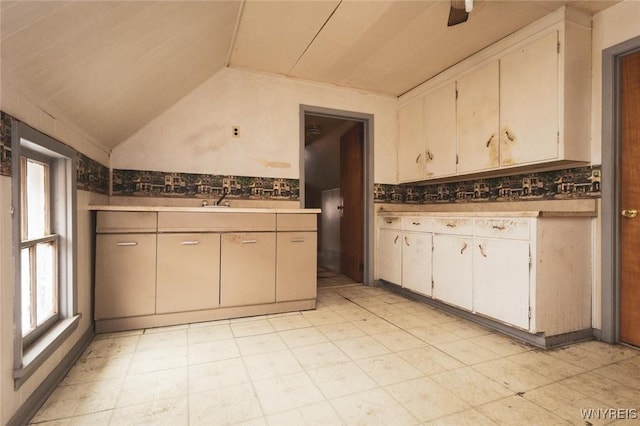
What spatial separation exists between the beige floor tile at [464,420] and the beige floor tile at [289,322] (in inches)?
52.9

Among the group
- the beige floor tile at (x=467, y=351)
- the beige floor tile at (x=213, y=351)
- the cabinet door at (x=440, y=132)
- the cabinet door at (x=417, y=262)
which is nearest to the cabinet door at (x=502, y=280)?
the beige floor tile at (x=467, y=351)

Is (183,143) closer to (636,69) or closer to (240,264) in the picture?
(240,264)

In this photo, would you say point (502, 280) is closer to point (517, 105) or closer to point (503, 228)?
point (503, 228)

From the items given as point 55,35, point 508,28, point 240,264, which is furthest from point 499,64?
point 55,35

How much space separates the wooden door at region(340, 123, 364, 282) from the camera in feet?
13.6

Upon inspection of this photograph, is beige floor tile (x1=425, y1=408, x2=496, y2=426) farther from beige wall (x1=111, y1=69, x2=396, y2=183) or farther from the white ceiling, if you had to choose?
beige wall (x1=111, y1=69, x2=396, y2=183)

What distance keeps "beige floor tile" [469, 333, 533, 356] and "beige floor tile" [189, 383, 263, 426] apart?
1597 mm

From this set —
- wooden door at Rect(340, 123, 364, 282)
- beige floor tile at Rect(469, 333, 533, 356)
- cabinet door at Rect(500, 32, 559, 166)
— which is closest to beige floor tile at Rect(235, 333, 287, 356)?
beige floor tile at Rect(469, 333, 533, 356)

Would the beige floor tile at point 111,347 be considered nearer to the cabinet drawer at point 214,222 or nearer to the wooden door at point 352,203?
the cabinet drawer at point 214,222

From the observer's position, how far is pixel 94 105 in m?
1.93

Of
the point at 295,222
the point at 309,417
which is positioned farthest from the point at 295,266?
the point at 309,417

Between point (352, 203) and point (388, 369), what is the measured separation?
274 cm

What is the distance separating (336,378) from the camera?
172 cm

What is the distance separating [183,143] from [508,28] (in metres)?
3.09
